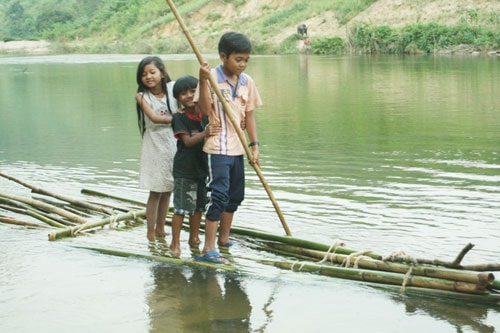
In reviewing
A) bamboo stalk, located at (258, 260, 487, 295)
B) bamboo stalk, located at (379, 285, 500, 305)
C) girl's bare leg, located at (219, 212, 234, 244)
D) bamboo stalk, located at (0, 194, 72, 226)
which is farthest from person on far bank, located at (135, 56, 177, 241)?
bamboo stalk, located at (379, 285, 500, 305)

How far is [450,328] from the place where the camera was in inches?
146

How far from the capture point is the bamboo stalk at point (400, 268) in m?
3.76

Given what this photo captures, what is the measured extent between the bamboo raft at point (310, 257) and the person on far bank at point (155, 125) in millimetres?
529

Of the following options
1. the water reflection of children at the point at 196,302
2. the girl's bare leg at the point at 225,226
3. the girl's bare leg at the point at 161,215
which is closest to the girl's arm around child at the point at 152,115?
the girl's bare leg at the point at 161,215

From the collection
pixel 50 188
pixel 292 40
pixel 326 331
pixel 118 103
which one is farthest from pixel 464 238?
pixel 292 40

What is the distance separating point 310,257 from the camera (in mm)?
4719

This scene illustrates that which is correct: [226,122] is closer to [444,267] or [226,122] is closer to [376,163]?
[444,267]

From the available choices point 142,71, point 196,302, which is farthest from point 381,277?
point 142,71

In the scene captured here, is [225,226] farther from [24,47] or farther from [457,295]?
[24,47]

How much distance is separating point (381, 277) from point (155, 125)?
1948mm

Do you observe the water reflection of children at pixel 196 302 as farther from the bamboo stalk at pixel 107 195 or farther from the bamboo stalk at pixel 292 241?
the bamboo stalk at pixel 107 195

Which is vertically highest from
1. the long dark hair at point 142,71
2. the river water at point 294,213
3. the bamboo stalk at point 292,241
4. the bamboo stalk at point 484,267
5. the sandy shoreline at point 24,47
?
the sandy shoreline at point 24,47

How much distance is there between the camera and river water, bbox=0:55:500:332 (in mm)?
3980

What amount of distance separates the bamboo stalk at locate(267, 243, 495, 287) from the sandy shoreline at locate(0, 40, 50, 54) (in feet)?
189
